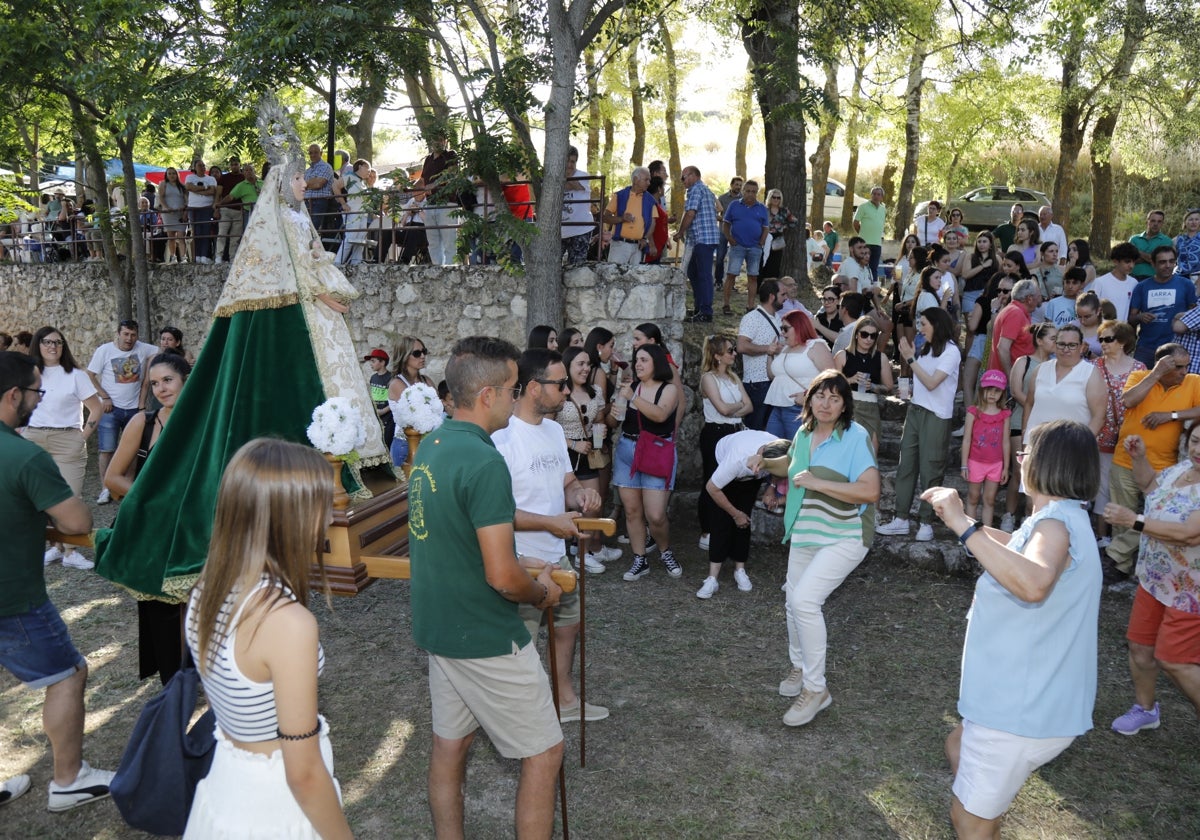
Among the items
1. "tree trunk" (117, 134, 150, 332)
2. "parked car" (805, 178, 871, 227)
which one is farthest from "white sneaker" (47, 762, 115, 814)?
"parked car" (805, 178, 871, 227)

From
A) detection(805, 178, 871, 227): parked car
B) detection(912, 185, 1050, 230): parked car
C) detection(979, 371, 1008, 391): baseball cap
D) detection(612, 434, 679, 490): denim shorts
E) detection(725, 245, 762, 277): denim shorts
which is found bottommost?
detection(612, 434, 679, 490): denim shorts

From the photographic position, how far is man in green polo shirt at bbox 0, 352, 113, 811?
3.68 metres

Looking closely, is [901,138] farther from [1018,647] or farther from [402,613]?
[1018,647]

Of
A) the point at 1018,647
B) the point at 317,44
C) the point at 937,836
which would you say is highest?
the point at 317,44

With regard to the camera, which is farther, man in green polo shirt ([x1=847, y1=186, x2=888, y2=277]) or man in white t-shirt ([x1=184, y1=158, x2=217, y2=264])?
man in green polo shirt ([x1=847, y1=186, x2=888, y2=277])

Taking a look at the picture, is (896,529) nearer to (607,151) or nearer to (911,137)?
(911,137)

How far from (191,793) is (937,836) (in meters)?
3.01

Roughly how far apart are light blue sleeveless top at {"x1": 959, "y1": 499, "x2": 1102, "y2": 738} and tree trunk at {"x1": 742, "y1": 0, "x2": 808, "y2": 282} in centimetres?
782

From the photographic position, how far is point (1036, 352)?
7805 mm

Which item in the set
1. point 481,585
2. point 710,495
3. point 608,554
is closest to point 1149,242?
point 710,495

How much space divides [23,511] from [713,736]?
3373mm

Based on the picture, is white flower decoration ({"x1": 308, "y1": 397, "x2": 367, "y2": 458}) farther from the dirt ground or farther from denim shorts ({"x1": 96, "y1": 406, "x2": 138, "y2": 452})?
denim shorts ({"x1": 96, "y1": 406, "x2": 138, "y2": 452})

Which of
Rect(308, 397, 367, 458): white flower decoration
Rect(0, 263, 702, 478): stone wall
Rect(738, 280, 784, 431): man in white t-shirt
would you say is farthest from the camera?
Rect(0, 263, 702, 478): stone wall

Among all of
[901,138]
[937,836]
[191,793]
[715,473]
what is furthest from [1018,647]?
[901,138]
